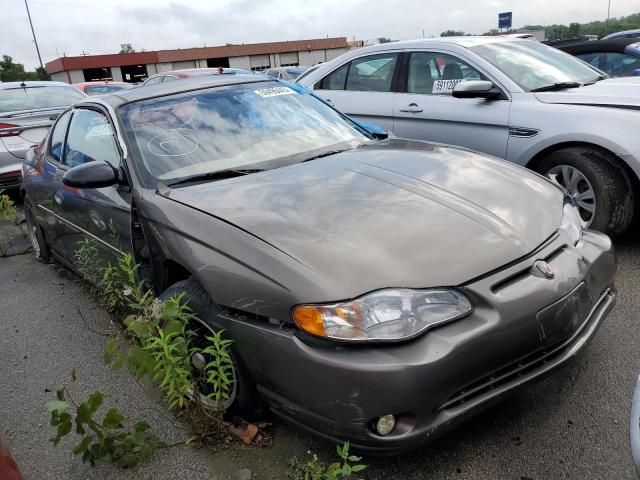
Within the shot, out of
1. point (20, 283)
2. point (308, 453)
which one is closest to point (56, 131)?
point (20, 283)

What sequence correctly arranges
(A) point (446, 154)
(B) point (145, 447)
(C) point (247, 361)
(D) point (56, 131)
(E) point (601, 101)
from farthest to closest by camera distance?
(D) point (56, 131) < (E) point (601, 101) < (A) point (446, 154) < (B) point (145, 447) < (C) point (247, 361)

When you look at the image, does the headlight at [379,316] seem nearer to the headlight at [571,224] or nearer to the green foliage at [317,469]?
the green foliage at [317,469]

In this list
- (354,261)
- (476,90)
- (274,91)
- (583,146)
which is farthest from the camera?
(476,90)

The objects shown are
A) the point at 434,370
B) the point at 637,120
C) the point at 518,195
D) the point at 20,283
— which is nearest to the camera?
the point at 434,370

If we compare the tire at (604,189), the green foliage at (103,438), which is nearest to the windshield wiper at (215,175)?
the green foliage at (103,438)

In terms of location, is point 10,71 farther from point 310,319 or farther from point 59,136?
point 310,319

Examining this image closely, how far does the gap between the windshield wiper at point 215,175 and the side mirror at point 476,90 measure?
2296mm

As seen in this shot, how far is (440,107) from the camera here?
16.0ft

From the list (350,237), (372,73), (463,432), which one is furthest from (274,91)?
(463,432)

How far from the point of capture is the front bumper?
5.99 feet

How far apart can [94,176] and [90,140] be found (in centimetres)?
90

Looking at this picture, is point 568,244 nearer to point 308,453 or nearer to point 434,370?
point 434,370

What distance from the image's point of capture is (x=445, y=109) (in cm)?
485

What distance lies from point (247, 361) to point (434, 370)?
0.75 metres
